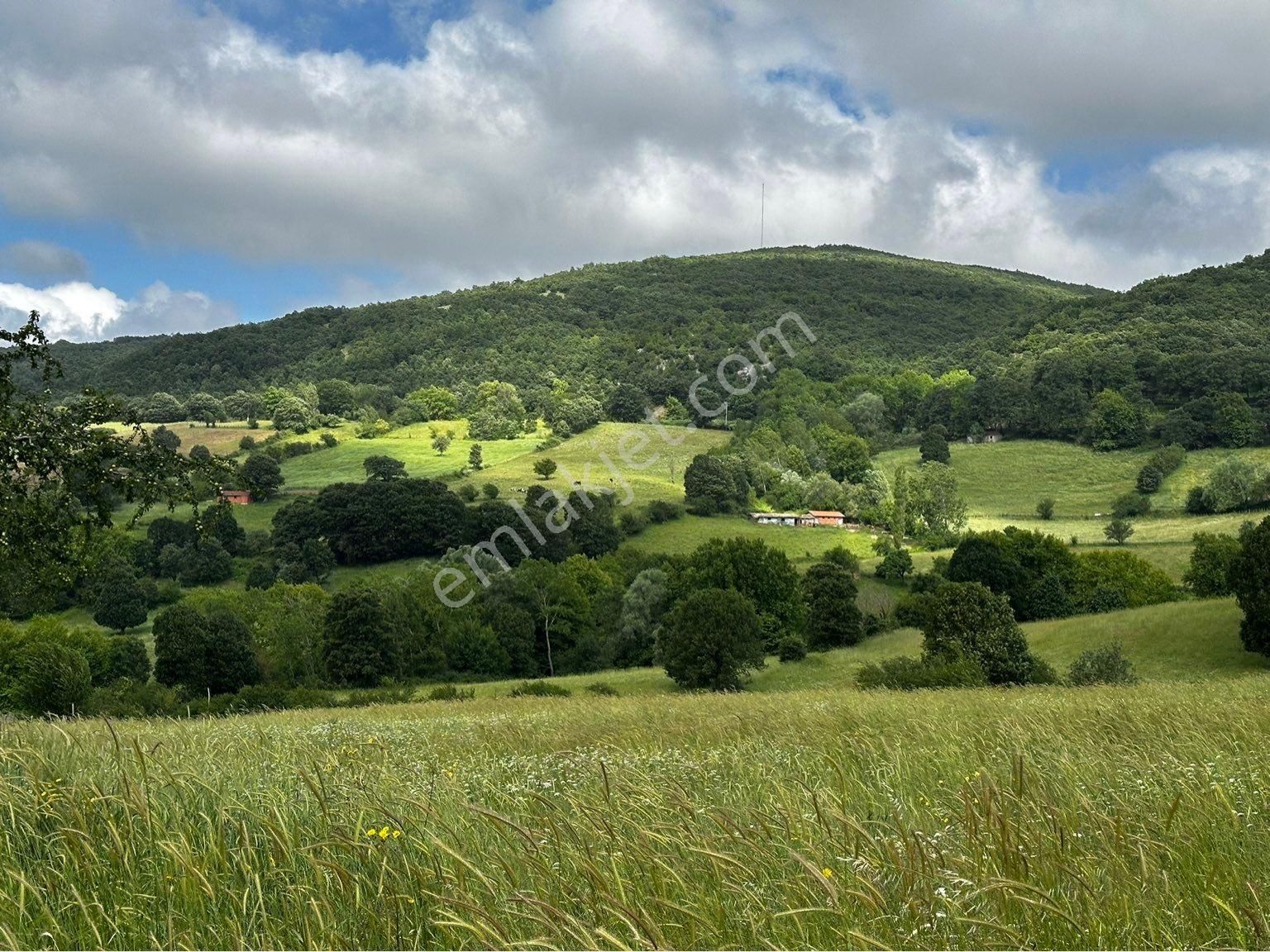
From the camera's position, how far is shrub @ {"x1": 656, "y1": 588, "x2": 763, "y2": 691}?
4475cm

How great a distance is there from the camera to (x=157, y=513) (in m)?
97.5

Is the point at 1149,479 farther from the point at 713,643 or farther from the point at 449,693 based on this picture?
the point at 449,693

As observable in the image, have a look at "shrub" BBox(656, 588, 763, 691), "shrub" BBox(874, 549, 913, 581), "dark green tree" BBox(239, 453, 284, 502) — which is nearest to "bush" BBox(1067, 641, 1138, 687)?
"shrub" BBox(656, 588, 763, 691)

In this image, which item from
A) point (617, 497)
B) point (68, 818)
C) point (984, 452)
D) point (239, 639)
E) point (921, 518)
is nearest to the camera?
point (68, 818)

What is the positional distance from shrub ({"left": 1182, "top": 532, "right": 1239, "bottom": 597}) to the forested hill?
71.9 metres

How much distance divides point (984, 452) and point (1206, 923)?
375 feet

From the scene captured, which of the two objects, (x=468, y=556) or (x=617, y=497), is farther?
(x=617, y=497)

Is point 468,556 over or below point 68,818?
below

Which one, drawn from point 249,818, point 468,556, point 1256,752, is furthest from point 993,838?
point 468,556

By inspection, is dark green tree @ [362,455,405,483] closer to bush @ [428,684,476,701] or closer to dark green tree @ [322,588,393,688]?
dark green tree @ [322,588,393,688]

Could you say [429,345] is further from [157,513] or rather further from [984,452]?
[984,452]

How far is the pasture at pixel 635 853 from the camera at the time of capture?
2.93 meters

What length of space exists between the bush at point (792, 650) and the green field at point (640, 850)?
155 ft

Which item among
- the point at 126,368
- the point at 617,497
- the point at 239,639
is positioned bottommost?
the point at 239,639
